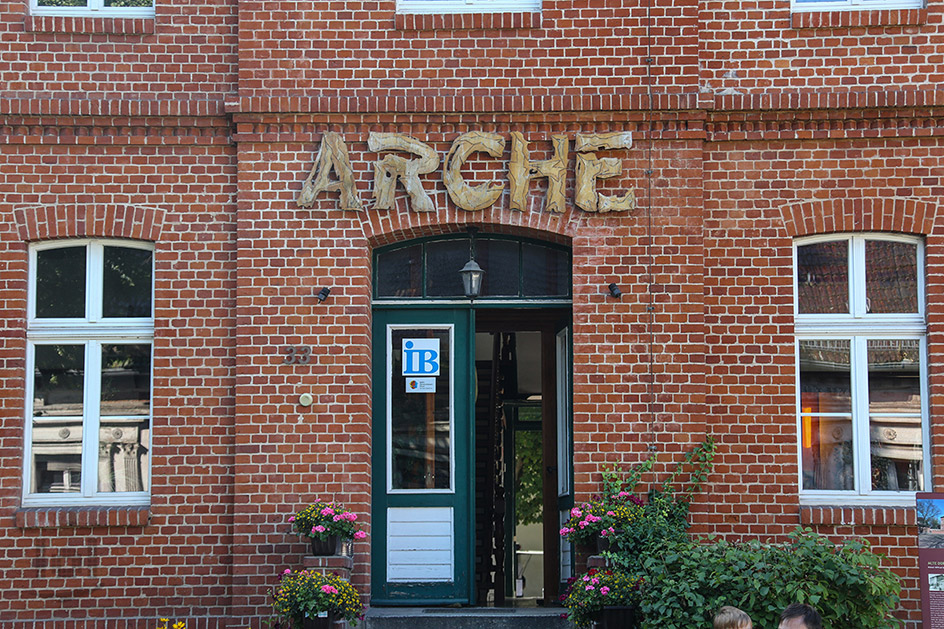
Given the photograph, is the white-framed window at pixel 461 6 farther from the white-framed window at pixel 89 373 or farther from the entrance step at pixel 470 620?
the entrance step at pixel 470 620

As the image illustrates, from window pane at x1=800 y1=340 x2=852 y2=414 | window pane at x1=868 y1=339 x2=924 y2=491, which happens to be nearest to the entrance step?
window pane at x1=800 y1=340 x2=852 y2=414

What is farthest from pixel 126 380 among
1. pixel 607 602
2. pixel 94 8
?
pixel 607 602

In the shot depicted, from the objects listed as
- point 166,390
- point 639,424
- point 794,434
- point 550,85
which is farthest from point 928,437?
point 166,390

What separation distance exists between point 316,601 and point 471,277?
10.1 feet

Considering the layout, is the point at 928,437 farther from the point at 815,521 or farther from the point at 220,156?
the point at 220,156

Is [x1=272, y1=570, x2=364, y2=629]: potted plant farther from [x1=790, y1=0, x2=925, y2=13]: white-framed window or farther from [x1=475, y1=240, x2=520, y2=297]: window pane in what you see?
A: [x1=790, y1=0, x2=925, y2=13]: white-framed window

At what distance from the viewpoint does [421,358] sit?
10.5 m

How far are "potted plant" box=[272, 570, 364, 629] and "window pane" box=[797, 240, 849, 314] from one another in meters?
4.53

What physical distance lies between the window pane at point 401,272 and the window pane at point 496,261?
1.77 feet

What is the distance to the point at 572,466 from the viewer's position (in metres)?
10.4

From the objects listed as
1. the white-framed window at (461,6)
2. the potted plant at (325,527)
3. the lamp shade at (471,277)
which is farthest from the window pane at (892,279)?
the potted plant at (325,527)

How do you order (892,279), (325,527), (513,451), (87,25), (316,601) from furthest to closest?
(513,451) < (87,25) < (892,279) < (325,527) < (316,601)

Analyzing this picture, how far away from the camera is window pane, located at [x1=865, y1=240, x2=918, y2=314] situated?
10297 millimetres

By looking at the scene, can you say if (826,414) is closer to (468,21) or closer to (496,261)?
(496,261)
